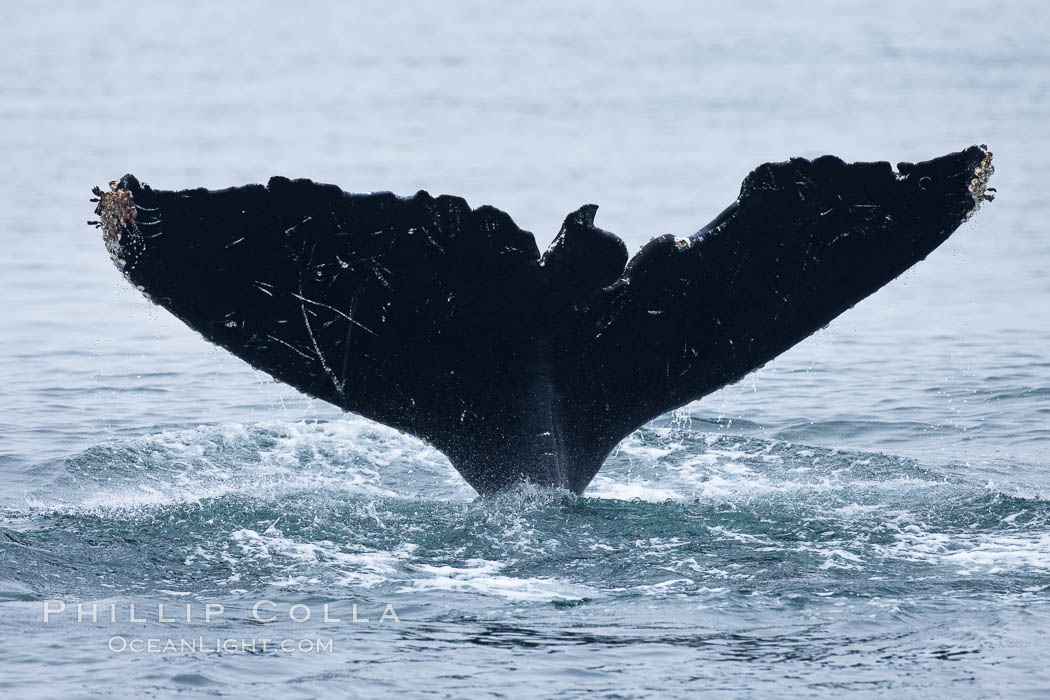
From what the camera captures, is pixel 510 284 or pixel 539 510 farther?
pixel 539 510

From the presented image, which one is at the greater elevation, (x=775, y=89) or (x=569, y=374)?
(x=775, y=89)

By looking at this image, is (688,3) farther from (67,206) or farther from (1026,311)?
(1026,311)

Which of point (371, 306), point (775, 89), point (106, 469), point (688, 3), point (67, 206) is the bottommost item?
point (106, 469)

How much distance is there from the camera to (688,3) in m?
65.2

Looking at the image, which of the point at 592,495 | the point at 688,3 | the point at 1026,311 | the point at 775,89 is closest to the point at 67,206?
the point at 1026,311

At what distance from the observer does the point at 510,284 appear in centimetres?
712

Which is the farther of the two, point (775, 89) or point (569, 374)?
point (775, 89)

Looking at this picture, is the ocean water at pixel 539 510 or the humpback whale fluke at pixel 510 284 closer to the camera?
the ocean water at pixel 539 510

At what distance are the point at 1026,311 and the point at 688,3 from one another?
50.4 m

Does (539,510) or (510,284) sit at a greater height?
(510,284)

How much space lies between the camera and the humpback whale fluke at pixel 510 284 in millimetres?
6848

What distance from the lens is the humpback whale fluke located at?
6848 millimetres

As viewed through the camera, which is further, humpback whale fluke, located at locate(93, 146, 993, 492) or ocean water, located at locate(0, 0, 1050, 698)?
humpback whale fluke, located at locate(93, 146, 993, 492)

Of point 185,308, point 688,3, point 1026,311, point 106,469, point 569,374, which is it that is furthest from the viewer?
point 688,3
